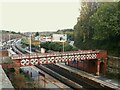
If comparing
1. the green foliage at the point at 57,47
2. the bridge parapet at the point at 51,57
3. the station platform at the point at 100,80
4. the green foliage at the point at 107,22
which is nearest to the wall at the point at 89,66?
the station platform at the point at 100,80

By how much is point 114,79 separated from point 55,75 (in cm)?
1183

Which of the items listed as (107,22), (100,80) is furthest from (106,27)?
(100,80)

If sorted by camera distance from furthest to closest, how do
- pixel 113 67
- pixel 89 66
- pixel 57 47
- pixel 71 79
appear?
pixel 57 47, pixel 89 66, pixel 71 79, pixel 113 67

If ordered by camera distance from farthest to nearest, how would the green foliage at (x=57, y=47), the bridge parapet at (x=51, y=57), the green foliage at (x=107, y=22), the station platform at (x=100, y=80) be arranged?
the green foliage at (x=57, y=47), the green foliage at (x=107, y=22), the station platform at (x=100, y=80), the bridge parapet at (x=51, y=57)

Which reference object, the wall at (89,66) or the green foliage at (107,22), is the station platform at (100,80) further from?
the green foliage at (107,22)

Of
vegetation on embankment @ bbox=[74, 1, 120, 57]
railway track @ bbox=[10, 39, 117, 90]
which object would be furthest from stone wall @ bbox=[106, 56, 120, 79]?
railway track @ bbox=[10, 39, 117, 90]

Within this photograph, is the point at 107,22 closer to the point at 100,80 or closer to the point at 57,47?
the point at 100,80

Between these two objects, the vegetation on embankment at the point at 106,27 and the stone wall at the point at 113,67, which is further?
the vegetation on embankment at the point at 106,27

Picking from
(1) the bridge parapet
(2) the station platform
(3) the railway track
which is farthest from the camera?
(3) the railway track

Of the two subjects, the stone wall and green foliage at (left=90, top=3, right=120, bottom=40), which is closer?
the stone wall

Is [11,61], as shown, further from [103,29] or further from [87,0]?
[87,0]

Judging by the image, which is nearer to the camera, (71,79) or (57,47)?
(71,79)

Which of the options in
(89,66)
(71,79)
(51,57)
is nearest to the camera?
(51,57)

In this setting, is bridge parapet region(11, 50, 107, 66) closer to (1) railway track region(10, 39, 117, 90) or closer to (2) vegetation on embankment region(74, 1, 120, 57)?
(2) vegetation on embankment region(74, 1, 120, 57)
